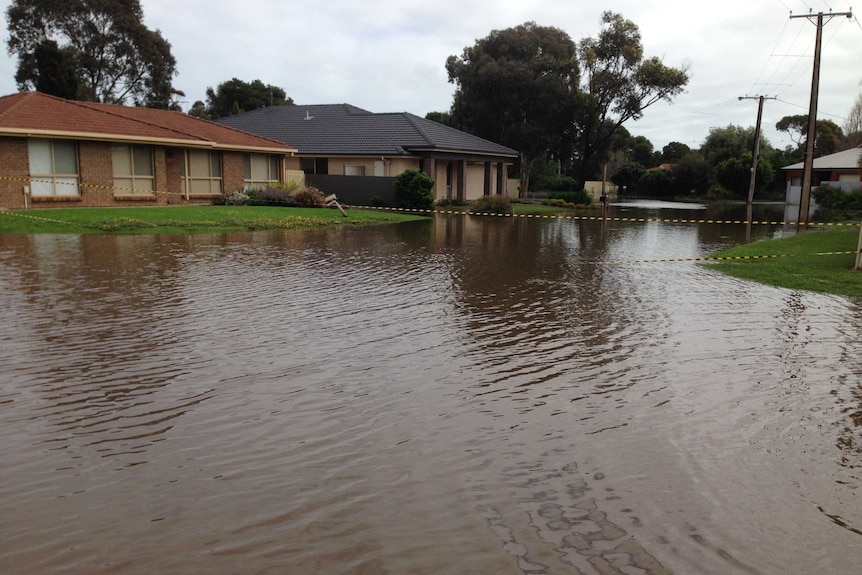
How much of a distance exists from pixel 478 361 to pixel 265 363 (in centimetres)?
248

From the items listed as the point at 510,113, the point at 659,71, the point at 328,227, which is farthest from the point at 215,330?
the point at 659,71

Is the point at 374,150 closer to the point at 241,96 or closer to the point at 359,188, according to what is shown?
the point at 359,188

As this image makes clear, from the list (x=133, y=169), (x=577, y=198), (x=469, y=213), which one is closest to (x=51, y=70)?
(x=133, y=169)

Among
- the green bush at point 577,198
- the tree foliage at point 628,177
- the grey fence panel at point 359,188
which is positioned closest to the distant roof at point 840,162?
the green bush at point 577,198

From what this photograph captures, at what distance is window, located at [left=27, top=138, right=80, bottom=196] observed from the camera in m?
27.4

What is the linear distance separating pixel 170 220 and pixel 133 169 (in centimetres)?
789

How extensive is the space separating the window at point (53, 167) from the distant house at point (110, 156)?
33 millimetres

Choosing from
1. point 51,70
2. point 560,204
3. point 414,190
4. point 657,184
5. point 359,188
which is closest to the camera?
point 414,190

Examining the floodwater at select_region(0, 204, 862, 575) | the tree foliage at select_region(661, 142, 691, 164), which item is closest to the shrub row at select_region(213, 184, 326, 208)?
the floodwater at select_region(0, 204, 862, 575)

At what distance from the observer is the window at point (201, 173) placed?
3334 cm

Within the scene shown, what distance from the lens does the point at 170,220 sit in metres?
24.6

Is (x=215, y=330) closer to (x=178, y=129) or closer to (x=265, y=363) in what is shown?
(x=265, y=363)

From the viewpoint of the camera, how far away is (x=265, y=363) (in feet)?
28.1

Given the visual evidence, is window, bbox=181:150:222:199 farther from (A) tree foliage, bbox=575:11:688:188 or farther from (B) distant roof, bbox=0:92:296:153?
(A) tree foliage, bbox=575:11:688:188
